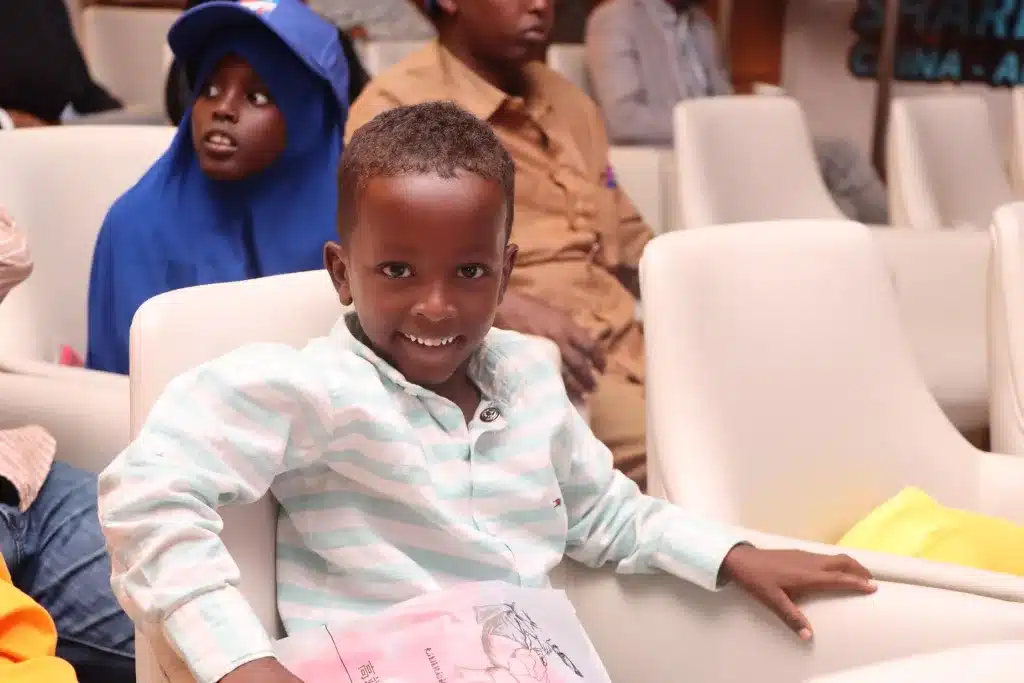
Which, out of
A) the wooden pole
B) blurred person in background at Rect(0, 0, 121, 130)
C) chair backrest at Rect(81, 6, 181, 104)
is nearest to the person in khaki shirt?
blurred person in background at Rect(0, 0, 121, 130)

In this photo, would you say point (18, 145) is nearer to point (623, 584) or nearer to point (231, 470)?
point (231, 470)

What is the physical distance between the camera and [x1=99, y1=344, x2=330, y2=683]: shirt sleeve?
0.81 meters

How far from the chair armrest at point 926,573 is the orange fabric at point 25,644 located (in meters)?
0.60

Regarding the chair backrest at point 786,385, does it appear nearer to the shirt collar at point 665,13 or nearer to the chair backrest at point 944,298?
the chair backrest at point 944,298

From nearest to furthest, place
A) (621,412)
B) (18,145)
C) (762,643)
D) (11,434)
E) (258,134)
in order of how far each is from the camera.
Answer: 1. (762,643)
2. (11,434)
3. (258,134)
4. (18,145)
5. (621,412)

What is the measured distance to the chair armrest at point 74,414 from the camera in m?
1.32

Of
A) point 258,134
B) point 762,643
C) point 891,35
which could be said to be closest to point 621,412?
point 258,134

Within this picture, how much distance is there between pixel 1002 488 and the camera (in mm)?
1386

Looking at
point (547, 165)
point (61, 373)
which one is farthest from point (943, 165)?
point (61, 373)

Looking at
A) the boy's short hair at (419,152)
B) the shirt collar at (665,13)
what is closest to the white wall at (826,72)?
the shirt collar at (665,13)

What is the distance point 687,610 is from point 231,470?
44cm

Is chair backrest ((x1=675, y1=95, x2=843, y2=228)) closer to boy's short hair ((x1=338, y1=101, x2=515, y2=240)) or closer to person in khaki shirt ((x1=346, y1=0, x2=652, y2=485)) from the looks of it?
person in khaki shirt ((x1=346, y1=0, x2=652, y2=485))

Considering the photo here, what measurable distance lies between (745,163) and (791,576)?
67.0 inches

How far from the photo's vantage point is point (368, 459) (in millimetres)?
946
